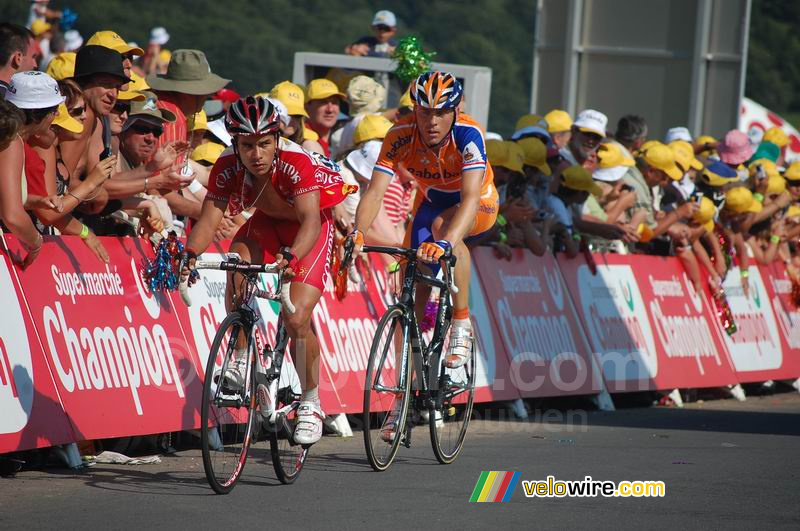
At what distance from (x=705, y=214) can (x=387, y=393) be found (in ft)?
24.6

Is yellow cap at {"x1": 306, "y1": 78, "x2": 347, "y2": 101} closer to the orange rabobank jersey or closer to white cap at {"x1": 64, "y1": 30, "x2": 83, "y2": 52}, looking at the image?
the orange rabobank jersey

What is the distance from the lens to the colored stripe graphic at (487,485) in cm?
781

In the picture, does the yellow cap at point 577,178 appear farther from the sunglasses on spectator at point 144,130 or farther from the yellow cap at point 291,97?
the sunglasses on spectator at point 144,130

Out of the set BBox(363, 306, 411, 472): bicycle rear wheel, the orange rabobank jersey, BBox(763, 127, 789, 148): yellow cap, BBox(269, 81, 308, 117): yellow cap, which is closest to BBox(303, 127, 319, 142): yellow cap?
BBox(269, 81, 308, 117): yellow cap

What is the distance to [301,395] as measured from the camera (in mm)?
8219

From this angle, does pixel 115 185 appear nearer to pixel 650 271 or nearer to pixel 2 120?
pixel 2 120

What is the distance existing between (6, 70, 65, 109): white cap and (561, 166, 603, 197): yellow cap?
6292mm

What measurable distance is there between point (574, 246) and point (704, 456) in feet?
12.3

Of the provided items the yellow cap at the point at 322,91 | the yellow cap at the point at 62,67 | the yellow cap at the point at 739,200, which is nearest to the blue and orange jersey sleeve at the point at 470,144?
the yellow cap at the point at 62,67

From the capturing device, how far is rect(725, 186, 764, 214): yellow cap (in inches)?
640

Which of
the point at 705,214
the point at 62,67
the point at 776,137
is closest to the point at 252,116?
the point at 62,67

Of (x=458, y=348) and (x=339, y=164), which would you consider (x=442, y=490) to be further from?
(x=339, y=164)

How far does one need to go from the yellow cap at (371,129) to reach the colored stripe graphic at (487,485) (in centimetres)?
375

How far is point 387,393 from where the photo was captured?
857 centimetres
